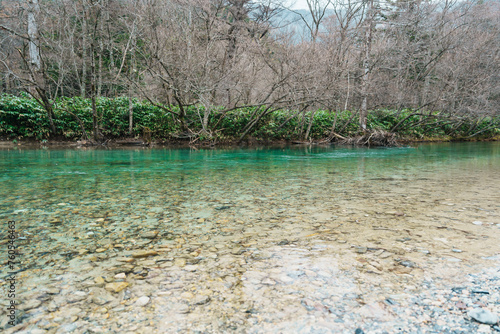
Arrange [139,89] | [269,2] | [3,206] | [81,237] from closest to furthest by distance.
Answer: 1. [81,237]
2. [3,206]
3. [139,89]
4. [269,2]

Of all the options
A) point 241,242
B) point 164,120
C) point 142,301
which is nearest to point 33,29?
point 164,120

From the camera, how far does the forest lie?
12.4 m

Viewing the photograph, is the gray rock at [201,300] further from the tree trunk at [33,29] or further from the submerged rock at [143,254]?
the tree trunk at [33,29]

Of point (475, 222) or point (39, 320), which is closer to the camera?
point (39, 320)

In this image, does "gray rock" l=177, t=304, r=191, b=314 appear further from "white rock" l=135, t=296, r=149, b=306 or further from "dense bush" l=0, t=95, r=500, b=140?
"dense bush" l=0, t=95, r=500, b=140

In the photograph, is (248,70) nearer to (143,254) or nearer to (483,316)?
(143,254)

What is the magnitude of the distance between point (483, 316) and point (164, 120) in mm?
14443

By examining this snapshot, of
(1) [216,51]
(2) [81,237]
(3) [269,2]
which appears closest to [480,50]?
(3) [269,2]

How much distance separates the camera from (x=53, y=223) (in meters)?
3.05

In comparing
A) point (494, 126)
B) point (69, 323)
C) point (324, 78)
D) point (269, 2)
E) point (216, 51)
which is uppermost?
point (269, 2)

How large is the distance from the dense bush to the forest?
54 mm

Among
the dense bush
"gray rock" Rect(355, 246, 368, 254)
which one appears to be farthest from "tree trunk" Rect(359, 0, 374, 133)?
"gray rock" Rect(355, 246, 368, 254)

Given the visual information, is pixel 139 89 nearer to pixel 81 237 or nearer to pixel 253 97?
pixel 253 97

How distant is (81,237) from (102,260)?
0.57m
